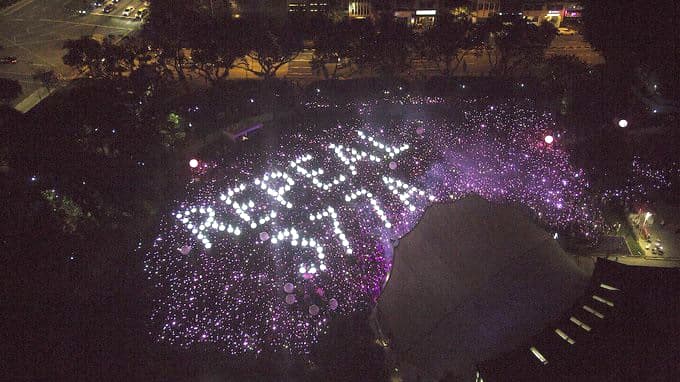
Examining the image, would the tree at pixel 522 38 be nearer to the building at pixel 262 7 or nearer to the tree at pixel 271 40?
the tree at pixel 271 40

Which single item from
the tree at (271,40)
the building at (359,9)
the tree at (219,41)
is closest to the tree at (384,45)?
the tree at (271,40)

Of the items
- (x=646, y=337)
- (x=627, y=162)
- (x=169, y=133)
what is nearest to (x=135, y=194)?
(x=169, y=133)

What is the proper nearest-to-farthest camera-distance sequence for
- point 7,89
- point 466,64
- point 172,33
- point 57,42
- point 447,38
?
point 7,89 → point 447,38 → point 172,33 → point 466,64 → point 57,42

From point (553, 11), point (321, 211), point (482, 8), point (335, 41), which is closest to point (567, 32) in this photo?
point (553, 11)

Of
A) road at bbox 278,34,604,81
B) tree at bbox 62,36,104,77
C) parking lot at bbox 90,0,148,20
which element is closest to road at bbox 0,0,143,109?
parking lot at bbox 90,0,148,20

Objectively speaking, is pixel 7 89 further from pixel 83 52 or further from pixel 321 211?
pixel 321 211

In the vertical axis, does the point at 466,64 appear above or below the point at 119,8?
below

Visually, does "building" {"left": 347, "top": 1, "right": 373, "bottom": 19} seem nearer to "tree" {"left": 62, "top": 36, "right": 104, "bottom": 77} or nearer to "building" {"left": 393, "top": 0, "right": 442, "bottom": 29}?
"building" {"left": 393, "top": 0, "right": 442, "bottom": 29}
